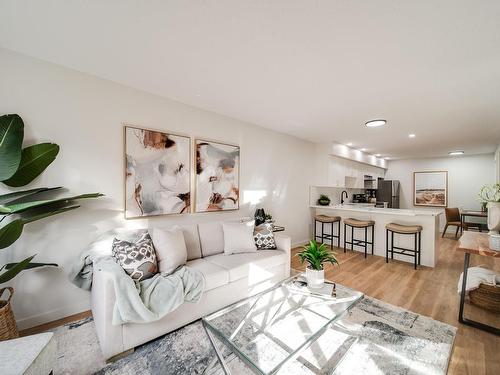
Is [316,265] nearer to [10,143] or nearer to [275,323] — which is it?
[275,323]

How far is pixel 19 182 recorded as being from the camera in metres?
1.84

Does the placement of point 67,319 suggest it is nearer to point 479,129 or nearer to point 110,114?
point 110,114

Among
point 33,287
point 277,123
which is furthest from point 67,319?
point 277,123

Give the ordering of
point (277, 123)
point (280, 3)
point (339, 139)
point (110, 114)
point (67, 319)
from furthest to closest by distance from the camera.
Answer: point (339, 139) < point (277, 123) < point (110, 114) < point (67, 319) < point (280, 3)

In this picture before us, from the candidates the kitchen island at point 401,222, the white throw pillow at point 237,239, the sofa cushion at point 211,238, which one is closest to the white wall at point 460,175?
the kitchen island at point 401,222

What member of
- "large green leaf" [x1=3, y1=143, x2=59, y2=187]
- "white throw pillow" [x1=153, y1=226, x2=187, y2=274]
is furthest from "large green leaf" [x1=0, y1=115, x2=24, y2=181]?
"white throw pillow" [x1=153, y1=226, x2=187, y2=274]

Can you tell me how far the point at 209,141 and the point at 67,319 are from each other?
2587 millimetres

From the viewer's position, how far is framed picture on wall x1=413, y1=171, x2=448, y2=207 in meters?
6.75

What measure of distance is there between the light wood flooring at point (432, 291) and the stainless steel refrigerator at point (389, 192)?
8.71ft

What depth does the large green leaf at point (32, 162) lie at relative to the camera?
1.82 metres

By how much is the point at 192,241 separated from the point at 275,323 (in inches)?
56.4

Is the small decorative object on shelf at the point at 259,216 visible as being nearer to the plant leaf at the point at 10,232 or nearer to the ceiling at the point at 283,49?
the ceiling at the point at 283,49

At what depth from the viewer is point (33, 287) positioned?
2.01 metres

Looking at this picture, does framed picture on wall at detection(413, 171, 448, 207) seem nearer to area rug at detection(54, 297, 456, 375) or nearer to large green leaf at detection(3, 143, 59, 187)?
area rug at detection(54, 297, 456, 375)
